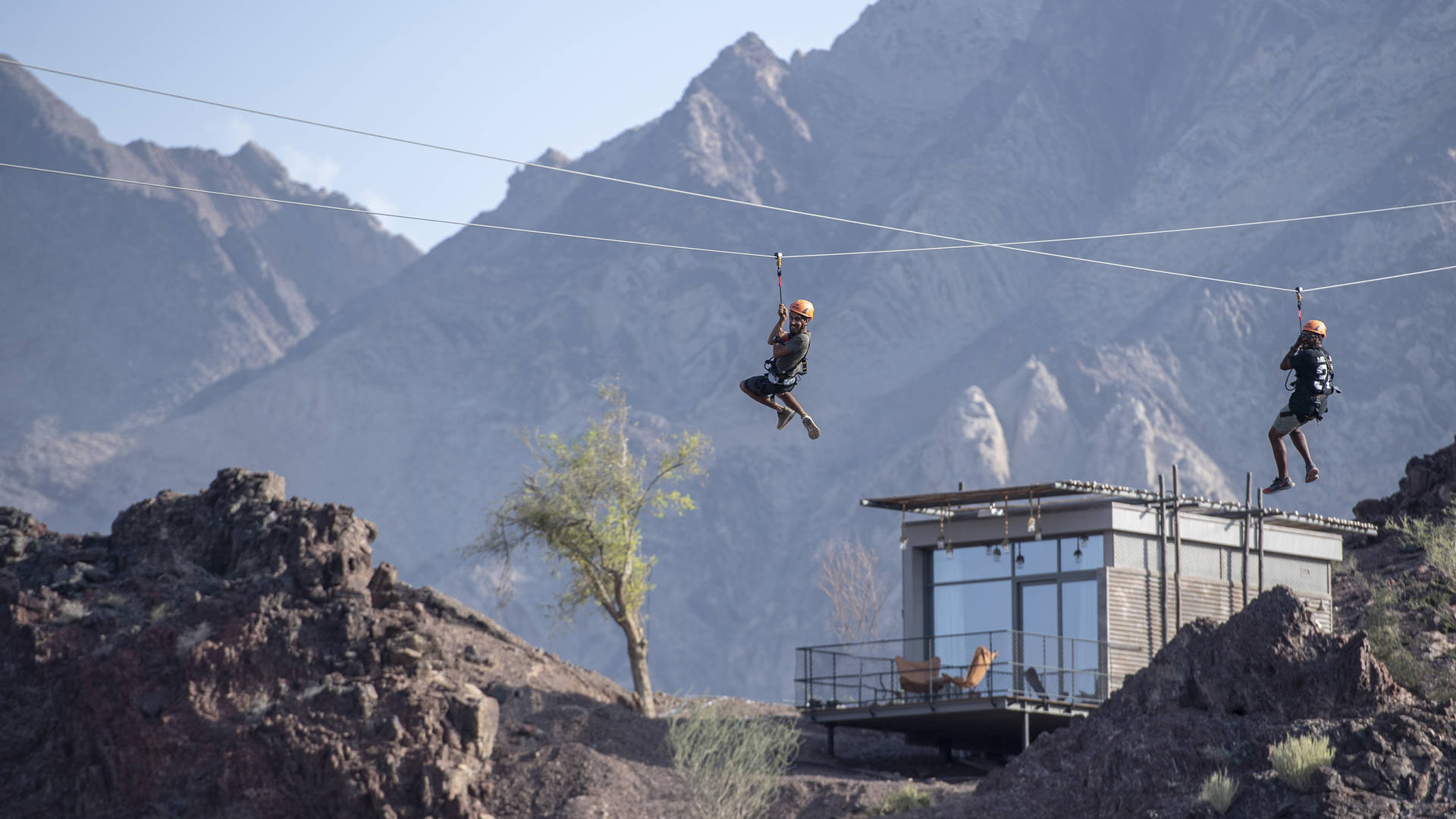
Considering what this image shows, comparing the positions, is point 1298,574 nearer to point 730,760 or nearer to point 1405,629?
point 1405,629

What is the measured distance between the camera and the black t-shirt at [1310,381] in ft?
60.1

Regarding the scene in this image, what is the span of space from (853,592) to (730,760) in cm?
5394

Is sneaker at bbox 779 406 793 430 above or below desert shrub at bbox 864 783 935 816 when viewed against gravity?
above

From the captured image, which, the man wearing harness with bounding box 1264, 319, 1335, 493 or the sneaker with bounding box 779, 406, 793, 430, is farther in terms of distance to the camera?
the sneaker with bounding box 779, 406, 793, 430

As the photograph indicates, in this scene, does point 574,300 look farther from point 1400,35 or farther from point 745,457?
point 1400,35

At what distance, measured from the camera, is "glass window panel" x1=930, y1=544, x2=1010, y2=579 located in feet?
110

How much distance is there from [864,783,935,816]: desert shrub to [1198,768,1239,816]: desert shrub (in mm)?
6488

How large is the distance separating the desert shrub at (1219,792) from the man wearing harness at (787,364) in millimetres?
8231

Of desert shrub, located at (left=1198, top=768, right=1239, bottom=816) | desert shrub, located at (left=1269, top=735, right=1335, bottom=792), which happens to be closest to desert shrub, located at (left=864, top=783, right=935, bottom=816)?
desert shrub, located at (left=1198, top=768, right=1239, bottom=816)

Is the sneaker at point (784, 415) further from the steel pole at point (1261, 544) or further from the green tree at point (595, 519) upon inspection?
the green tree at point (595, 519)

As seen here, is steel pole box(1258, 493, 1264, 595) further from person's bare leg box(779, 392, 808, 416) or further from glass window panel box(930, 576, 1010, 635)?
person's bare leg box(779, 392, 808, 416)

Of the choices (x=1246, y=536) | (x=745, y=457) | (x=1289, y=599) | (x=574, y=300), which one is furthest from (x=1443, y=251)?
(x=1289, y=599)

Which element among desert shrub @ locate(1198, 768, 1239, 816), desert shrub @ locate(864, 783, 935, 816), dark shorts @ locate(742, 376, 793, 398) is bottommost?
desert shrub @ locate(864, 783, 935, 816)

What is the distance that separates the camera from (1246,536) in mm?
32656
